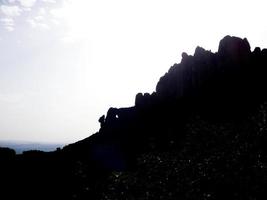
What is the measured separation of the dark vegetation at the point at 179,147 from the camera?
36.0 m

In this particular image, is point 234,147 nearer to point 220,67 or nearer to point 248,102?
point 248,102

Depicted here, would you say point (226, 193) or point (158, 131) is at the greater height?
point (158, 131)

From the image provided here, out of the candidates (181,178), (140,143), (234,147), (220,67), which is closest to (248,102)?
(220,67)

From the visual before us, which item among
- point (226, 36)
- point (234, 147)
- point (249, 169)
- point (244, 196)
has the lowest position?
point (244, 196)

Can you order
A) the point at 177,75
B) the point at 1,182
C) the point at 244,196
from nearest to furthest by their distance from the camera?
the point at 244,196 < the point at 1,182 < the point at 177,75

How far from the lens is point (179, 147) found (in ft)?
167

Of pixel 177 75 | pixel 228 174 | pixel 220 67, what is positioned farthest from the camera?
pixel 177 75

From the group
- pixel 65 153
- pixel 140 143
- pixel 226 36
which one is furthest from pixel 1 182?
pixel 226 36

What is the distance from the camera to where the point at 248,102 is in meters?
70.2

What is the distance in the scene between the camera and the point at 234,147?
38.8 m

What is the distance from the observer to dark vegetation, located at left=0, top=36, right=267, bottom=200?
3597 cm

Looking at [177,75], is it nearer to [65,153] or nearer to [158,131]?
[158,131]

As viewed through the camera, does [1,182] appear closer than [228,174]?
No

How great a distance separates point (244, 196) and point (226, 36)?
214ft
